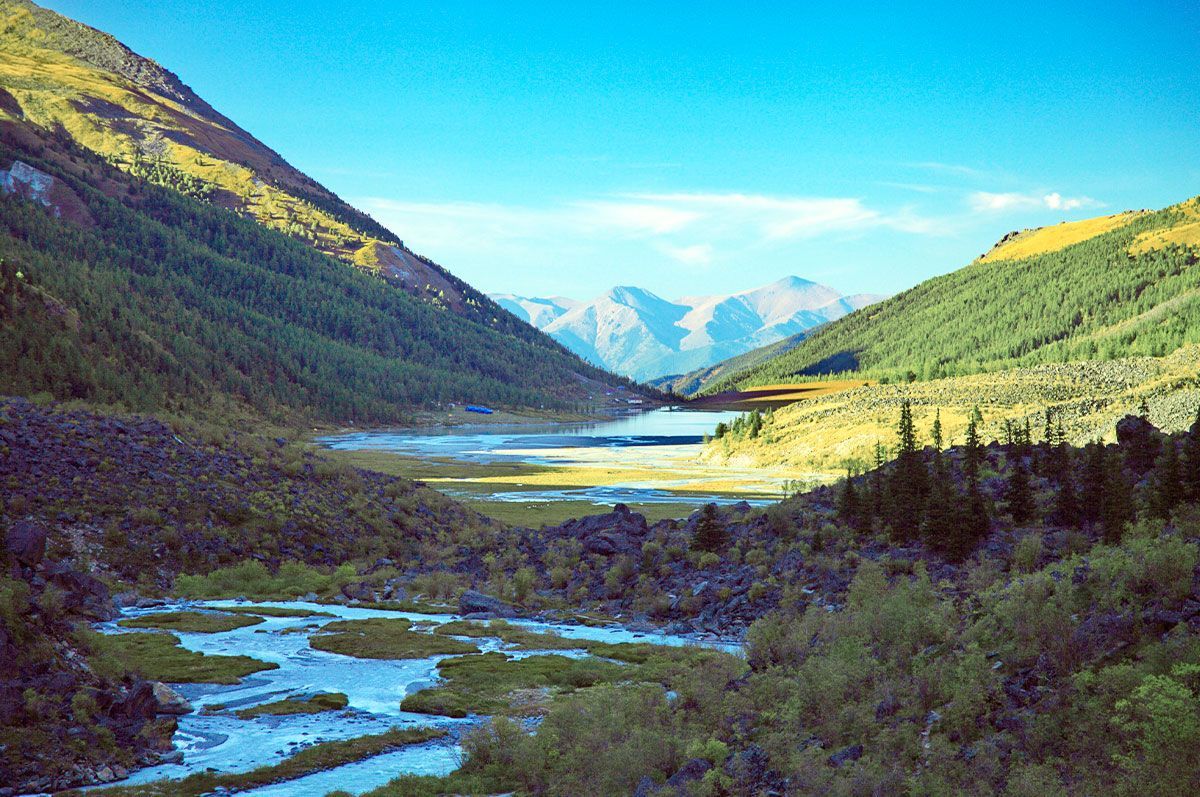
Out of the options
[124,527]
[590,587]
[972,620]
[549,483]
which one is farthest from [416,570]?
[549,483]

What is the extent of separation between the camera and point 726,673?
20828 mm

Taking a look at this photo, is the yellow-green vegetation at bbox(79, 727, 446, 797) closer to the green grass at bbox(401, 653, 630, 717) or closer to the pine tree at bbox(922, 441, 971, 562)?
the green grass at bbox(401, 653, 630, 717)

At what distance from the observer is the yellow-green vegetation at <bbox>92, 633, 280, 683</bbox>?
23078mm

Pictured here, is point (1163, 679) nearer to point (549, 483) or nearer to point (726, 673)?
point (726, 673)

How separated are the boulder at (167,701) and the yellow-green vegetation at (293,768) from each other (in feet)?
12.4

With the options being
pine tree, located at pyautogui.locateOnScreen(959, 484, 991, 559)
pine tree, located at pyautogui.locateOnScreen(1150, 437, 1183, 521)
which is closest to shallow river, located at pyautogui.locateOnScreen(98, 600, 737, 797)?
pine tree, located at pyautogui.locateOnScreen(959, 484, 991, 559)

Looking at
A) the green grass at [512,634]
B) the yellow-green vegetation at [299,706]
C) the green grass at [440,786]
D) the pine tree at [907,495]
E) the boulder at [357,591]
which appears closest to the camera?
the green grass at [440,786]

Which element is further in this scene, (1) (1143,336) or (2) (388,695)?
(1) (1143,336)

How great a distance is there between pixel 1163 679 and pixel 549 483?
254ft

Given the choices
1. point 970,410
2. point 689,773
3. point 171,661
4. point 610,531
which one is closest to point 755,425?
point 970,410

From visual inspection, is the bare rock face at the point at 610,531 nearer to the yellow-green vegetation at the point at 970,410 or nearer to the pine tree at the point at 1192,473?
the pine tree at the point at 1192,473

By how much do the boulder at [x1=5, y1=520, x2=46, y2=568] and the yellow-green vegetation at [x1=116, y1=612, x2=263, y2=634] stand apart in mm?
6186

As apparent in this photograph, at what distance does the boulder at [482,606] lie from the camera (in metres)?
33.3

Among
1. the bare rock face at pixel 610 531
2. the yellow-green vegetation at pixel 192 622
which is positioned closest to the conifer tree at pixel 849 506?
the bare rock face at pixel 610 531
